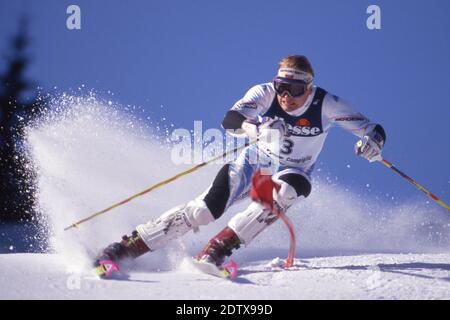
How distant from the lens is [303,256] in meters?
5.66

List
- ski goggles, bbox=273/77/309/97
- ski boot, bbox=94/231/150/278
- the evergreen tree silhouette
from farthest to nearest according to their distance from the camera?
the evergreen tree silhouette
ski goggles, bbox=273/77/309/97
ski boot, bbox=94/231/150/278

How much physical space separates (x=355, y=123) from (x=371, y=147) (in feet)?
1.09

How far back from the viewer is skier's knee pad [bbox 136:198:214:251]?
4.16m

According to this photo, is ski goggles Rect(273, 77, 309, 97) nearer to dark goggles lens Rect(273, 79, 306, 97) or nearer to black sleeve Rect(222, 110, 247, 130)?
dark goggles lens Rect(273, 79, 306, 97)

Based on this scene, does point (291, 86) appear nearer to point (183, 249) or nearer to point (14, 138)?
point (183, 249)

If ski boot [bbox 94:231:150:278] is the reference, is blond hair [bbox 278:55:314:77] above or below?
above

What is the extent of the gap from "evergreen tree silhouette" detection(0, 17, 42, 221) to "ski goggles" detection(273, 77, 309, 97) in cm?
1424

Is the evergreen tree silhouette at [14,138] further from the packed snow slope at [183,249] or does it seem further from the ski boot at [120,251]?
the ski boot at [120,251]

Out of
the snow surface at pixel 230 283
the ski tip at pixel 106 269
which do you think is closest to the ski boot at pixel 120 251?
the ski tip at pixel 106 269

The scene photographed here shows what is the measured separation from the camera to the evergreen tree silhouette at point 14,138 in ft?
55.7

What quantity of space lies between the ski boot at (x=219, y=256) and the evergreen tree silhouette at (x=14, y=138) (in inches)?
556

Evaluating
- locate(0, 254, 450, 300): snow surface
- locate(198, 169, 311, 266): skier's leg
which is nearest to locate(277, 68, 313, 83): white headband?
locate(198, 169, 311, 266): skier's leg
